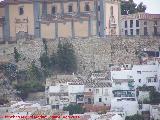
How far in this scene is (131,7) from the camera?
56.2 m

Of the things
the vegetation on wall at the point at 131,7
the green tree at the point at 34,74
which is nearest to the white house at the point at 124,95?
the green tree at the point at 34,74

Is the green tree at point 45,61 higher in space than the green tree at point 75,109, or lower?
higher

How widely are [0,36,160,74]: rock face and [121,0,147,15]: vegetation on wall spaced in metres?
7.73

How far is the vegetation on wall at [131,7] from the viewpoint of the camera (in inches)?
2199

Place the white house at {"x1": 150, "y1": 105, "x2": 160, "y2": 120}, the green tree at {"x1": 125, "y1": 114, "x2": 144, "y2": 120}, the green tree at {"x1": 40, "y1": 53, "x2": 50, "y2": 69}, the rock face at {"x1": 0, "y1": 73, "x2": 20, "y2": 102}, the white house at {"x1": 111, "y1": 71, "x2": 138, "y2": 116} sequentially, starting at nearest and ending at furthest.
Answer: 1. the white house at {"x1": 150, "y1": 105, "x2": 160, "y2": 120}
2. the green tree at {"x1": 125, "y1": 114, "x2": 144, "y2": 120}
3. the white house at {"x1": 111, "y1": 71, "x2": 138, "y2": 116}
4. the rock face at {"x1": 0, "y1": 73, "x2": 20, "y2": 102}
5. the green tree at {"x1": 40, "y1": 53, "x2": 50, "y2": 69}

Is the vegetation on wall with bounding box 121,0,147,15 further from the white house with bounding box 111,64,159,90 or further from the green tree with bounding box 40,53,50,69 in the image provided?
the white house with bounding box 111,64,159,90

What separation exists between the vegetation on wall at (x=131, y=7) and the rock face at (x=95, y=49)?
773 centimetres

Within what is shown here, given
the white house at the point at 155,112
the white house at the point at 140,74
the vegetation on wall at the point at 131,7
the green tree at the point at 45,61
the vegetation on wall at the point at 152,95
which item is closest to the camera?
the white house at the point at 155,112

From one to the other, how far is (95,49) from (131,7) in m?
9.48

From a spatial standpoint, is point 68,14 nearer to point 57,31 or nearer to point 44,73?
point 57,31

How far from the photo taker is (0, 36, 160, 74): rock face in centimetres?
4712

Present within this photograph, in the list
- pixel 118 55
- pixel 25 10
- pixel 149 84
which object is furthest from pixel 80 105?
pixel 25 10

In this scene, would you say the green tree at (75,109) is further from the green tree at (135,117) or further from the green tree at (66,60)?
the green tree at (66,60)

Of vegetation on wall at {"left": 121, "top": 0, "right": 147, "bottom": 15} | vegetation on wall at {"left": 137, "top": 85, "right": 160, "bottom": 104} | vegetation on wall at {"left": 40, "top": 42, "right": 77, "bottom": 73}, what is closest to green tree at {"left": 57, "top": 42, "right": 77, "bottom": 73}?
vegetation on wall at {"left": 40, "top": 42, "right": 77, "bottom": 73}
